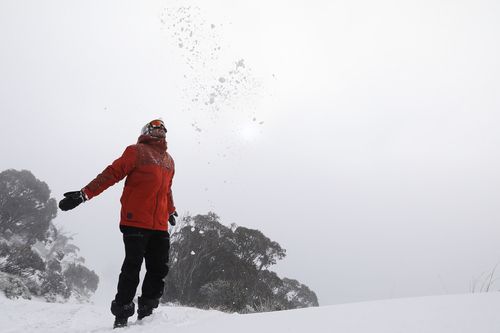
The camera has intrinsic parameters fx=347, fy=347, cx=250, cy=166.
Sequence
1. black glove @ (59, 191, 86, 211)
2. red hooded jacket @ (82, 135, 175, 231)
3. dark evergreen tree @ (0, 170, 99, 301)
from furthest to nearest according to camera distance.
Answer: dark evergreen tree @ (0, 170, 99, 301) < red hooded jacket @ (82, 135, 175, 231) < black glove @ (59, 191, 86, 211)

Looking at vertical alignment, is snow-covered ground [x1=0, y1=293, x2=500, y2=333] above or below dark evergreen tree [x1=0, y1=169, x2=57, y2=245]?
below

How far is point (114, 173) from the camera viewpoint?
2.67m

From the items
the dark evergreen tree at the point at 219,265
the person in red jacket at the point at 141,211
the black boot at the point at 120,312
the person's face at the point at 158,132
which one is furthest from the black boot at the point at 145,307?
the dark evergreen tree at the point at 219,265

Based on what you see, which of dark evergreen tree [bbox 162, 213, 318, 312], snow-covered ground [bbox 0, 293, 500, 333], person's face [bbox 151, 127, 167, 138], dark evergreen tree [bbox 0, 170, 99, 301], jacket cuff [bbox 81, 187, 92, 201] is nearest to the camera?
snow-covered ground [bbox 0, 293, 500, 333]

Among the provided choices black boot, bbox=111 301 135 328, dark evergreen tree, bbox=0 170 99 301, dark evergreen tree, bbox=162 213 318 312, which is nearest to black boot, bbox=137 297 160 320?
black boot, bbox=111 301 135 328

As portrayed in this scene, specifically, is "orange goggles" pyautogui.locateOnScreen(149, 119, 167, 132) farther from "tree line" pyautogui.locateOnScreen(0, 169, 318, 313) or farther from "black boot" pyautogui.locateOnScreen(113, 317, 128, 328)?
"tree line" pyautogui.locateOnScreen(0, 169, 318, 313)

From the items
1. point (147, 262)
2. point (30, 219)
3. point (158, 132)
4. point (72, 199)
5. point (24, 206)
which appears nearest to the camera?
point (72, 199)

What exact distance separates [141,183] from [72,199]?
51 cm

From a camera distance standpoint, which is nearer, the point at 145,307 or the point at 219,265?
the point at 145,307

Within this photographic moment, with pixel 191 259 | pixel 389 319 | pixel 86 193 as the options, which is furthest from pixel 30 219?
pixel 389 319

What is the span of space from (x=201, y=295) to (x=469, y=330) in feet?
55.2

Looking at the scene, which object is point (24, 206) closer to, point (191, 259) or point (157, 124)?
point (191, 259)

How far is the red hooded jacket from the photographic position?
263 centimetres

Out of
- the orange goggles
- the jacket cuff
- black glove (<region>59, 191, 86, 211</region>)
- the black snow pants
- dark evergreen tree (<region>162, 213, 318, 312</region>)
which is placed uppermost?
dark evergreen tree (<region>162, 213, 318, 312</region>)
